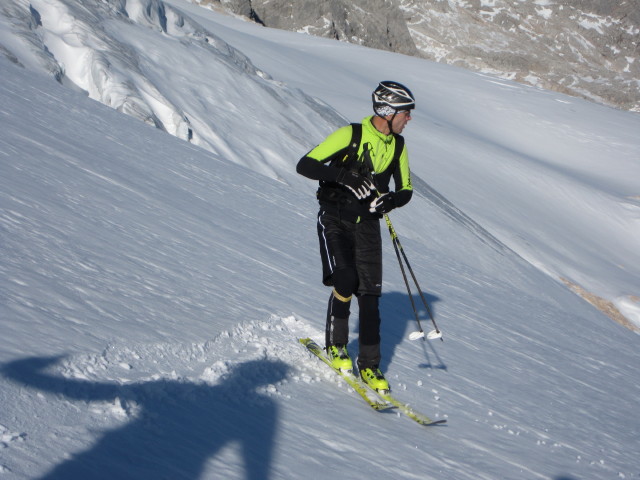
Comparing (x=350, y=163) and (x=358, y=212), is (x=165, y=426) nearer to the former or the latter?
(x=358, y=212)

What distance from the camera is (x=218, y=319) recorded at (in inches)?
177

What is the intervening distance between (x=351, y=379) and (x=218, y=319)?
0.94 metres

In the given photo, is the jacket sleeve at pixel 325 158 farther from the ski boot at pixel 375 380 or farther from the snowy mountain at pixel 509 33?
the snowy mountain at pixel 509 33

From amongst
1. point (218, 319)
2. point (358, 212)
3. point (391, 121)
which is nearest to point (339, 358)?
point (218, 319)

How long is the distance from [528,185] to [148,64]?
13691mm

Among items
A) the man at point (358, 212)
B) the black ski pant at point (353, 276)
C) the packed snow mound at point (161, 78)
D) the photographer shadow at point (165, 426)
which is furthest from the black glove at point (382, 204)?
the packed snow mound at point (161, 78)

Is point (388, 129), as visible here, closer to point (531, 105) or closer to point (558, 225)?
point (558, 225)

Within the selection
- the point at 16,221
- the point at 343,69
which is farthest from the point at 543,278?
the point at 343,69

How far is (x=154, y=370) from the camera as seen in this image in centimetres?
329

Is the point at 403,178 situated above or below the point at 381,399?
above

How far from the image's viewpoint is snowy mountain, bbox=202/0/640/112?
126 m

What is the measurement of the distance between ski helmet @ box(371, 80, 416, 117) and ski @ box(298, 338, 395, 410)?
154 cm

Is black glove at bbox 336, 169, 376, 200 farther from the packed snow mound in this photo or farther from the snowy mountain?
the snowy mountain

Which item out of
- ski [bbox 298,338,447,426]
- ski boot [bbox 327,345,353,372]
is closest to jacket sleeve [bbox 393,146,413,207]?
ski boot [bbox 327,345,353,372]
